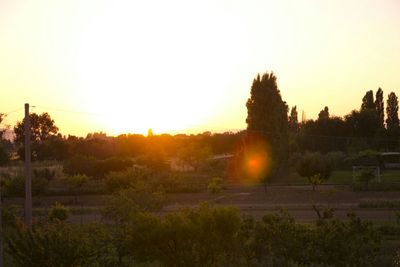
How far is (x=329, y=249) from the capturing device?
39.5ft

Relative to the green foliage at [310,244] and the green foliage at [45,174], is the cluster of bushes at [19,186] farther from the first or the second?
the green foliage at [310,244]

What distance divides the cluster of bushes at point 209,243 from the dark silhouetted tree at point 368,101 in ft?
286

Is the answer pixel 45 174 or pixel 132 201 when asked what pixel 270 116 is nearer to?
pixel 45 174

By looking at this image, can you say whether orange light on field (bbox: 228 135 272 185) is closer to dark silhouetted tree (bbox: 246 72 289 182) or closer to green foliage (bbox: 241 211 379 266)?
dark silhouetted tree (bbox: 246 72 289 182)

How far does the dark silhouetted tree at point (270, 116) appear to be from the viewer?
59125 mm

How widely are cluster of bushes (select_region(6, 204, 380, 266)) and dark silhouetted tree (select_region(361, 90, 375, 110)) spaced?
87.2 metres

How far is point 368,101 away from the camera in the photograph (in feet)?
317

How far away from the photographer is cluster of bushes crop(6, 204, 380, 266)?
1116 centimetres

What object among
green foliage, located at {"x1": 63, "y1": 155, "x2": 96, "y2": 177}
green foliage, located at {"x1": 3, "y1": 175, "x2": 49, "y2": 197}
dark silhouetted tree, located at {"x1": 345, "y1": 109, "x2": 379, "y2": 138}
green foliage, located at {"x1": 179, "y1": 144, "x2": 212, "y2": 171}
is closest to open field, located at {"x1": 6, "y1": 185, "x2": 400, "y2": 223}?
green foliage, located at {"x1": 3, "y1": 175, "x2": 49, "y2": 197}

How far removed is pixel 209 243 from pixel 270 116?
159 ft

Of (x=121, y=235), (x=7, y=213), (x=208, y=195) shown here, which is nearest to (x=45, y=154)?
(x=208, y=195)

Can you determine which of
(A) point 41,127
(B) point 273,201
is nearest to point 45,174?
(B) point 273,201

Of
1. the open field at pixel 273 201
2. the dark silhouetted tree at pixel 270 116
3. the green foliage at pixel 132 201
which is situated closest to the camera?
the green foliage at pixel 132 201

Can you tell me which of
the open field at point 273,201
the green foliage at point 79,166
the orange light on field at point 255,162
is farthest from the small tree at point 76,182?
the orange light on field at point 255,162
